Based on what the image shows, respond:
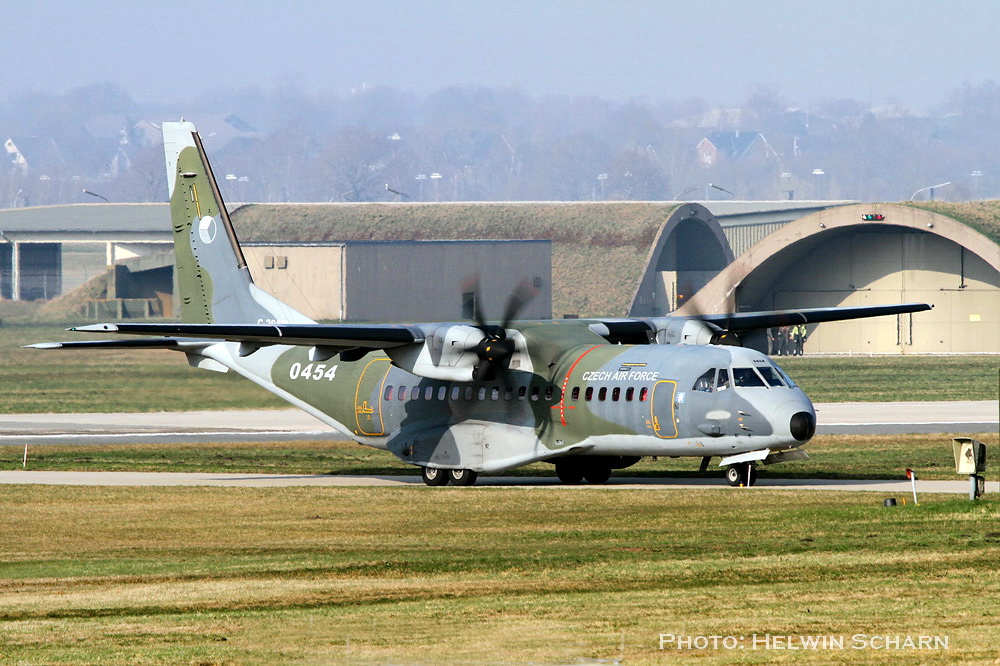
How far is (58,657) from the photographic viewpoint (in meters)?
14.0

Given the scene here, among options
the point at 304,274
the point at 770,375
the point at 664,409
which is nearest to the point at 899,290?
the point at 304,274

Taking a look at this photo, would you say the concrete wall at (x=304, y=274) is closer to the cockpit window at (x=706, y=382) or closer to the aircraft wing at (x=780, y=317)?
the aircraft wing at (x=780, y=317)

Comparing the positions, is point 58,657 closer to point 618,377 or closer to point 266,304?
point 618,377

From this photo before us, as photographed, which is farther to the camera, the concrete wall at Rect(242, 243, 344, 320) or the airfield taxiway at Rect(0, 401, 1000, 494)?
the concrete wall at Rect(242, 243, 344, 320)

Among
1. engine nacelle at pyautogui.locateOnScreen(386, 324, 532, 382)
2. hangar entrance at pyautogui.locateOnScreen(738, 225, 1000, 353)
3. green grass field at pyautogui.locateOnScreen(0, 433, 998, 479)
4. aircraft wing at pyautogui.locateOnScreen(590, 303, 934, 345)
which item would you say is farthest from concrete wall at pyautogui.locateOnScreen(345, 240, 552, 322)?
engine nacelle at pyautogui.locateOnScreen(386, 324, 532, 382)

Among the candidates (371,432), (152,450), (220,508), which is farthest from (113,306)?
(220,508)

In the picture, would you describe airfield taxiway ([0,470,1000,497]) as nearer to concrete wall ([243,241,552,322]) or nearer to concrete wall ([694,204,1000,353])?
concrete wall ([694,204,1000,353])

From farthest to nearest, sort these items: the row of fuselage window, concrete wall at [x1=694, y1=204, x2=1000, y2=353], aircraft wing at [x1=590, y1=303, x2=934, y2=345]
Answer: concrete wall at [x1=694, y1=204, x2=1000, y2=353]
aircraft wing at [x1=590, y1=303, x2=934, y2=345]
the row of fuselage window

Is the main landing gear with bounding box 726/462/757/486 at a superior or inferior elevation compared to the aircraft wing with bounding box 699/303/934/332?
inferior

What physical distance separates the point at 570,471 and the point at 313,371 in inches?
292

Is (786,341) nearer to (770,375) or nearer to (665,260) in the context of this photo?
(665,260)

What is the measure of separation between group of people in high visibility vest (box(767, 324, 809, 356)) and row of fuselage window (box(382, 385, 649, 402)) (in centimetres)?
5418

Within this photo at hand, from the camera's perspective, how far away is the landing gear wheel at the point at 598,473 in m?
33.8

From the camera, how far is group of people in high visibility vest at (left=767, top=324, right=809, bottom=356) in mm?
86938
